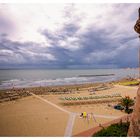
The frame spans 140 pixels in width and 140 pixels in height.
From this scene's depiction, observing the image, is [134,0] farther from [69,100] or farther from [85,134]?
[69,100]

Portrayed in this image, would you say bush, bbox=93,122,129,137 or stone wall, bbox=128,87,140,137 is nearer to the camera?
stone wall, bbox=128,87,140,137

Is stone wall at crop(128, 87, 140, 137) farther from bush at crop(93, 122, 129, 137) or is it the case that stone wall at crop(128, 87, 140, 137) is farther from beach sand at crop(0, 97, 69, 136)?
beach sand at crop(0, 97, 69, 136)

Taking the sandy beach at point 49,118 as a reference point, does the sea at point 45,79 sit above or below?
above

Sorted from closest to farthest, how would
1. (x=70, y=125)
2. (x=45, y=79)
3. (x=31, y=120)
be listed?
(x=70, y=125), (x=31, y=120), (x=45, y=79)

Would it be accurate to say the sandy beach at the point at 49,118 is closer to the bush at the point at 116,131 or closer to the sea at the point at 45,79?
the bush at the point at 116,131

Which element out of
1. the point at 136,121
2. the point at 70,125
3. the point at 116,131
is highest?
the point at 136,121

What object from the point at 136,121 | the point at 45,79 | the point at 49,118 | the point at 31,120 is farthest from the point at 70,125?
the point at 45,79

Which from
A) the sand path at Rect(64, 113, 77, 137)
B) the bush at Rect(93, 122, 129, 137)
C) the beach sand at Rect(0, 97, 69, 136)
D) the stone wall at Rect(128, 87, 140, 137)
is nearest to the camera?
the stone wall at Rect(128, 87, 140, 137)

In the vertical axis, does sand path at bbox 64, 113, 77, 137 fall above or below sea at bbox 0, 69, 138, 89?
below

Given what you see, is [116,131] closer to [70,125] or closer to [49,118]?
[70,125]

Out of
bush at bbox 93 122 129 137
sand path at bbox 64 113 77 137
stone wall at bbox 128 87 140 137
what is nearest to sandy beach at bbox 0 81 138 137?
sand path at bbox 64 113 77 137

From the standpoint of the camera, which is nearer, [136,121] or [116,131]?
[136,121]

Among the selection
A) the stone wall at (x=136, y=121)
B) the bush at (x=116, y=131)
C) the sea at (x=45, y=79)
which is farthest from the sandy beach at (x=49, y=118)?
the sea at (x=45, y=79)

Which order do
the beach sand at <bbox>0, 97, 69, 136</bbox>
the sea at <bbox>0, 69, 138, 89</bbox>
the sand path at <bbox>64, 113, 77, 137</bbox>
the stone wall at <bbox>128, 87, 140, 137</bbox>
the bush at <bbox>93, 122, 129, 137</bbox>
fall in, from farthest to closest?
the sea at <bbox>0, 69, 138, 89</bbox> → the beach sand at <bbox>0, 97, 69, 136</bbox> → the sand path at <bbox>64, 113, 77, 137</bbox> → the bush at <bbox>93, 122, 129, 137</bbox> → the stone wall at <bbox>128, 87, 140, 137</bbox>
